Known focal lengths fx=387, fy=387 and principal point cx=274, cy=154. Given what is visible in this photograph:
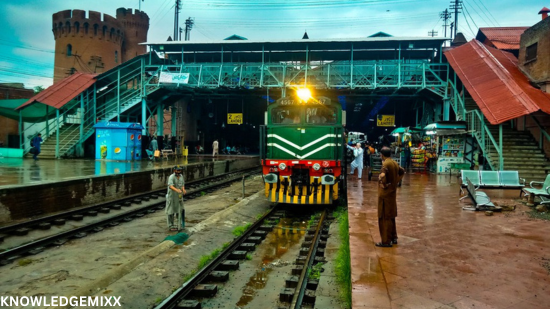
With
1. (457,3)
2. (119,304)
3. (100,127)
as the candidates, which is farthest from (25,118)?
(457,3)

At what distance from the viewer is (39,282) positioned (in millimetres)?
5922

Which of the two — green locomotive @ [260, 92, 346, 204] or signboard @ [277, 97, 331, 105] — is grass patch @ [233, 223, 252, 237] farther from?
signboard @ [277, 97, 331, 105]

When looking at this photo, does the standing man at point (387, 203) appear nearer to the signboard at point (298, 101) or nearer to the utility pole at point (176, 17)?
the signboard at point (298, 101)

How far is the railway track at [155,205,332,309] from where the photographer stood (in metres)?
4.99

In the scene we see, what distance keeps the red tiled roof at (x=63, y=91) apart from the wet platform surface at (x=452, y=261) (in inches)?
884

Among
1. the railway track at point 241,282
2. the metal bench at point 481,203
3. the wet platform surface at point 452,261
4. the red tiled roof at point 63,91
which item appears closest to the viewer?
the wet platform surface at point 452,261

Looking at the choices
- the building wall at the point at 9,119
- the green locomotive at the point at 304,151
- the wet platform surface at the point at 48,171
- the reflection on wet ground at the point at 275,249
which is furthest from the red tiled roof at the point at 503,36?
the building wall at the point at 9,119

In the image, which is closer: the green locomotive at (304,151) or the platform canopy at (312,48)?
the green locomotive at (304,151)

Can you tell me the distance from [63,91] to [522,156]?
86.5 feet

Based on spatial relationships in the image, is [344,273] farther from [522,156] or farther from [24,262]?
[522,156]

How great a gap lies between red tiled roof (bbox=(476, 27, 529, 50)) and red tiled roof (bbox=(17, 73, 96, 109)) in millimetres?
28080

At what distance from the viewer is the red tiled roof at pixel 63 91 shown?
2425 centimetres

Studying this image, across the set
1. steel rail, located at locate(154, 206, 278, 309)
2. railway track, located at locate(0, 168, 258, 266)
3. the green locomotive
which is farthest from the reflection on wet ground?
railway track, located at locate(0, 168, 258, 266)

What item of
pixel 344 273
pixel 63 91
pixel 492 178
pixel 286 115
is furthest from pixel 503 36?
pixel 63 91
